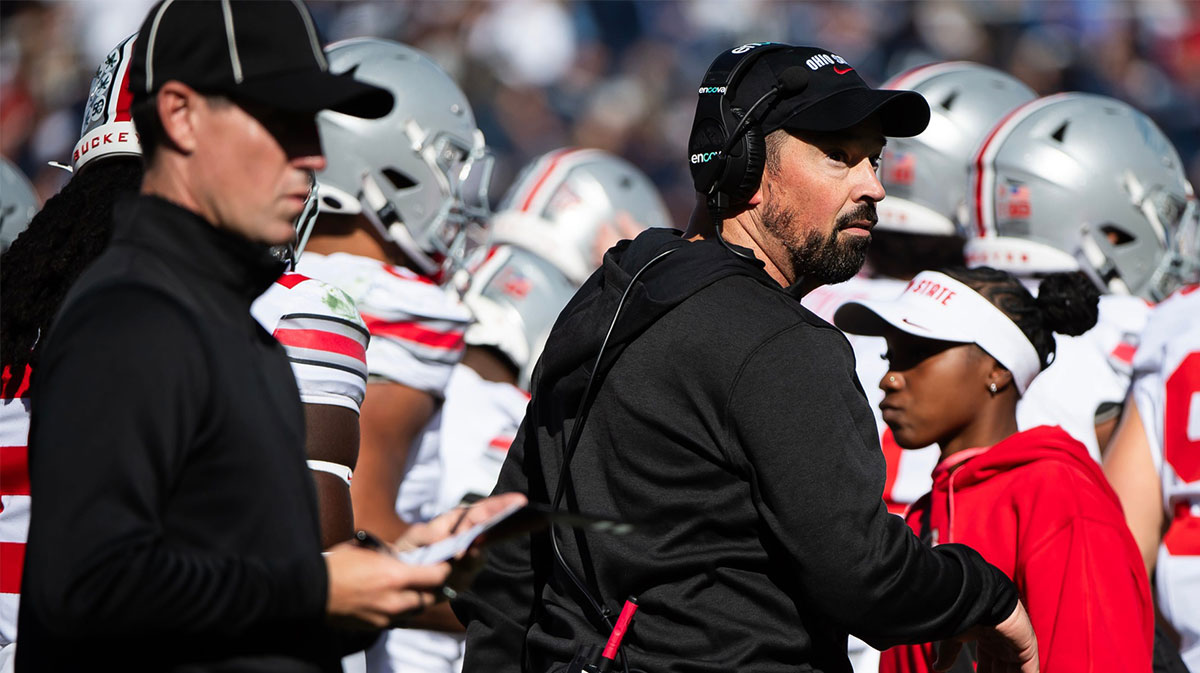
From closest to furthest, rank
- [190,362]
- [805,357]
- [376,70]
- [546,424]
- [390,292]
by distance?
[190,362], [805,357], [546,424], [390,292], [376,70]

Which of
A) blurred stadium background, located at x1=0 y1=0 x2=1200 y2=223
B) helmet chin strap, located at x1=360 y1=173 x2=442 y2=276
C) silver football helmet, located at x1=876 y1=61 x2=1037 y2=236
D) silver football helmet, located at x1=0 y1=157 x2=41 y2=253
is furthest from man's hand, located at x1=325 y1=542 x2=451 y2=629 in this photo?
blurred stadium background, located at x1=0 y1=0 x2=1200 y2=223

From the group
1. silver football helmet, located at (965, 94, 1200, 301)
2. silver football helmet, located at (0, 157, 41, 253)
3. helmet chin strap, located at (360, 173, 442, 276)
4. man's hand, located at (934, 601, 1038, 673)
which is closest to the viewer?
man's hand, located at (934, 601, 1038, 673)

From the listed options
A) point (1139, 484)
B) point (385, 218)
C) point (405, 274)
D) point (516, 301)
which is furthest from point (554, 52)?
point (1139, 484)

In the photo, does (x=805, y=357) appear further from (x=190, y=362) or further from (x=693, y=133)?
(x=190, y=362)

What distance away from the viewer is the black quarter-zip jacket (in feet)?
5.12

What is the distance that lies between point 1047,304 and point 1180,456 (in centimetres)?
75

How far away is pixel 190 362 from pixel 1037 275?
409 centimetres

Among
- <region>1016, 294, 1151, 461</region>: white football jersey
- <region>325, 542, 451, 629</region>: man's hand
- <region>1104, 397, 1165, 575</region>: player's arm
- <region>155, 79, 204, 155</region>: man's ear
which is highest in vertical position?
<region>155, 79, 204, 155</region>: man's ear

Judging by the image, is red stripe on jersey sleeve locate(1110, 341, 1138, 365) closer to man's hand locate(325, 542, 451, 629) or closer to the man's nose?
the man's nose

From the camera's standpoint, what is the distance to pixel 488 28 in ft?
46.3

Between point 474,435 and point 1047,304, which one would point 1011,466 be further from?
point 474,435

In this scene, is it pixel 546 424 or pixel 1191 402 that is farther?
pixel 1191 402

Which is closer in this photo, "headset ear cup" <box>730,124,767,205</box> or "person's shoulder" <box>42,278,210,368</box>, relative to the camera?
"person's shoulder" <box>42,278,210,368</box>

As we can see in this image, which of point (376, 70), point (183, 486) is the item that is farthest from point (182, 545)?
point (376, 70)
